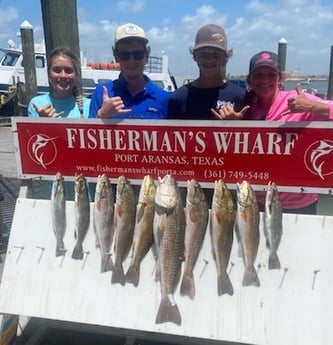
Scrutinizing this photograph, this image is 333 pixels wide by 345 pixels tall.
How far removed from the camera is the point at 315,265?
2.72 m

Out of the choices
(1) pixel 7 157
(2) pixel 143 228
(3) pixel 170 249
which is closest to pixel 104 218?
(2) pixel 143 228

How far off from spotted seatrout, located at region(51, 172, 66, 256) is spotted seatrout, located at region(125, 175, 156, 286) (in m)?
0.54

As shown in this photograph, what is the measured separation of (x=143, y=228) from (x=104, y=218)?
285 millimetres

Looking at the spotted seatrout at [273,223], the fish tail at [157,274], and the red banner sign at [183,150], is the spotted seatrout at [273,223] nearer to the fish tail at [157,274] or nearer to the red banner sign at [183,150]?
the red banner sign at [183,150]

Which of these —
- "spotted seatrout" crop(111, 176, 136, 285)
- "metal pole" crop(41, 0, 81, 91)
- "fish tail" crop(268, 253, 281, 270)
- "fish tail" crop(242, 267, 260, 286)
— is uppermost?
"metal pole" crop(41, 0, 81, 91)

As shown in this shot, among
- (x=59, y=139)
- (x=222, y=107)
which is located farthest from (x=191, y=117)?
(x=59, y=139)

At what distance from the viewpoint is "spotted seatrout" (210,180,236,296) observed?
2715mm

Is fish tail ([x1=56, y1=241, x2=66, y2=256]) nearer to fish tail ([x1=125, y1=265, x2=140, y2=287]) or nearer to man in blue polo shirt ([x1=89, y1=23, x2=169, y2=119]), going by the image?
fish tail ([x1=125, y1=265, x2=140, y2=287])

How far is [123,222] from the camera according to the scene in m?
2.84

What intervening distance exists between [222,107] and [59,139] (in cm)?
117

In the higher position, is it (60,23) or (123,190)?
(60,23)

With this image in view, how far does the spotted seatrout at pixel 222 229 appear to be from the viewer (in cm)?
271

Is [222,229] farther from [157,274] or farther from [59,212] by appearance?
[59,212]

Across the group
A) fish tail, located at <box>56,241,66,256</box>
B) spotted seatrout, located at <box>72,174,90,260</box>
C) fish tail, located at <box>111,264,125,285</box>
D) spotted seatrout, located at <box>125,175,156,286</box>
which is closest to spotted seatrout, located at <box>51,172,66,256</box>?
fish tail, located at <box>56,241,66,256</box>
